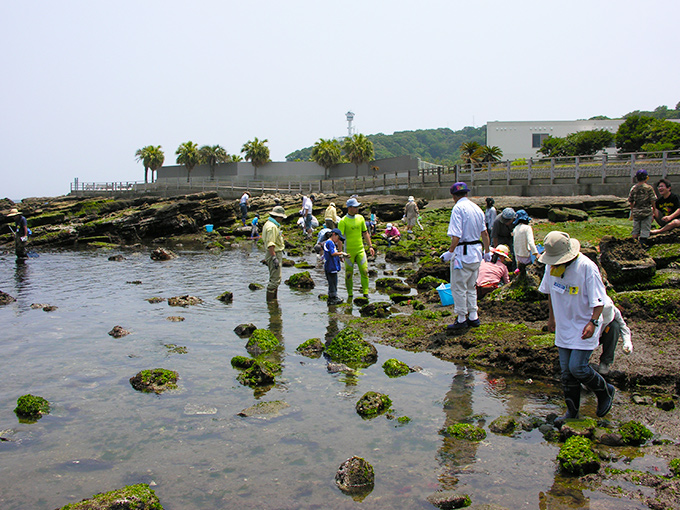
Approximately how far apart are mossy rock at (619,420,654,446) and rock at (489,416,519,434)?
960mm

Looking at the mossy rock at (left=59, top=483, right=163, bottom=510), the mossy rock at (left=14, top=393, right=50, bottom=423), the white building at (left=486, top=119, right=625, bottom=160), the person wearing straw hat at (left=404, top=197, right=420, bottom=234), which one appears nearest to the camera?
the mossy rock at (left=59, top=483, right=163, bottom=510)

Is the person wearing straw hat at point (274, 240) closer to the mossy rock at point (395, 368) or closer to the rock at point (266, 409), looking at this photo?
the mossy rock at point (395, 368)

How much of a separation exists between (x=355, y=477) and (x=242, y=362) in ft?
11.4

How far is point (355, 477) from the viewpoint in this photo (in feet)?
14.0

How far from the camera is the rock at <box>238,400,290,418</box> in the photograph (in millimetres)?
5738

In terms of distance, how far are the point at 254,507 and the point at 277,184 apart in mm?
45343

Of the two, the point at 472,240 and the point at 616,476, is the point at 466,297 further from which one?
the point at 616,476

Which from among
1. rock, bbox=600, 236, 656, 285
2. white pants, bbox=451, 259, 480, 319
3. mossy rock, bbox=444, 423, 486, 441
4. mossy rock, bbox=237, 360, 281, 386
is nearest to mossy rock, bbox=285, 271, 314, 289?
white pants, bbox=451, 259, 480, 319

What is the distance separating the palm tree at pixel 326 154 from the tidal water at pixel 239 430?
165 feet

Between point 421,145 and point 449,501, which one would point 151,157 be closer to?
point 449,501

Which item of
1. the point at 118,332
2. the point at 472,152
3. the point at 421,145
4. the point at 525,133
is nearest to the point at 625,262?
the point at 118,332

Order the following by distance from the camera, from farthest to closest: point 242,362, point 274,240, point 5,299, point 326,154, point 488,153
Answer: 1. point 326,154
2. point 488,153
3. point 5,299
4. point 274,240
5. point 242,362

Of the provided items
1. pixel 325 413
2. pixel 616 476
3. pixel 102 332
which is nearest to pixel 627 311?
pixel 616 476

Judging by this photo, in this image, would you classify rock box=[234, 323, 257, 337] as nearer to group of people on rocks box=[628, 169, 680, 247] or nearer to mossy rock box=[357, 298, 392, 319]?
mossy rock box=[357, 298, 392, 319]
